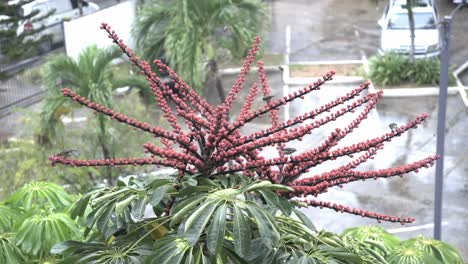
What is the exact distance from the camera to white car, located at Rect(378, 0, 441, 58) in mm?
23312

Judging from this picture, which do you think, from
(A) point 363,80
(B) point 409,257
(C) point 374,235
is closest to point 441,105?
(C) point 374,235

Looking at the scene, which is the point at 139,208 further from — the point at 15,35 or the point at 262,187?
the point at 15,35

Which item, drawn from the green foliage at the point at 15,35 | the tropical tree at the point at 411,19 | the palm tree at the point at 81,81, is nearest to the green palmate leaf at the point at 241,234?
the palm tree at the point at 81,81

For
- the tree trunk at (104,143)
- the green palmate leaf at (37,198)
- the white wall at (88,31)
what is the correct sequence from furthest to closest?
1. the white wall at (88,31)
2. the tree trunk at (104,143)
3. the green palmate leaf at (37,198)

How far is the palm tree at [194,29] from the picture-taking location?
15.5 meters

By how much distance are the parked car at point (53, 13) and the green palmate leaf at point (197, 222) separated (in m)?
18.7

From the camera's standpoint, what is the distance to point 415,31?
2366 centimetres

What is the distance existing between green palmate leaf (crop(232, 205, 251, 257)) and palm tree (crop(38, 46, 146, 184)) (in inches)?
398

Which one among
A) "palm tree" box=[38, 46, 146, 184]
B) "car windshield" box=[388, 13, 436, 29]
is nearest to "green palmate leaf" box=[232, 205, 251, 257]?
"palm tree" box=[38, 46, 146, 184]

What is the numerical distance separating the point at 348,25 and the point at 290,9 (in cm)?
347

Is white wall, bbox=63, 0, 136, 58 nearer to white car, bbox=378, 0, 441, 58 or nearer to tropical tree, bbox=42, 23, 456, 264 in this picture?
white car, bbox=378, 0, 441, 58

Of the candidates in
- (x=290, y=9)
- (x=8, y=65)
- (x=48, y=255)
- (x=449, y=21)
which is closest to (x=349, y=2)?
(x=290, y=9)

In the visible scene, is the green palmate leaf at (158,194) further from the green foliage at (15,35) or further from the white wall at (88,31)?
the white wall at (88,31)

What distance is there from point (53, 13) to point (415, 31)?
1082 centimetres
